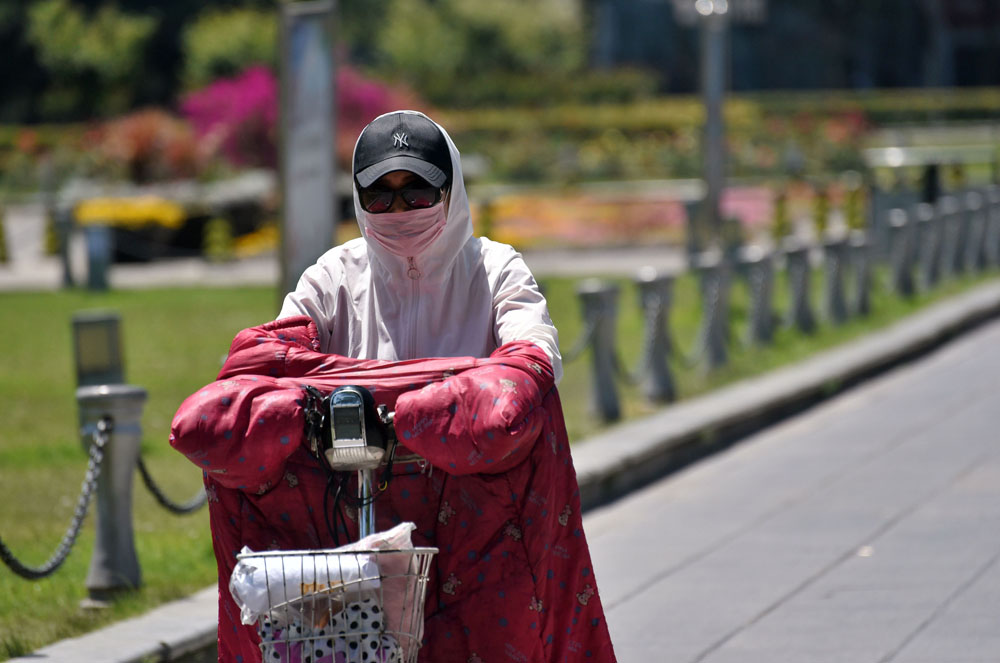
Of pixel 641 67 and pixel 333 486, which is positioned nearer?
pixel 333 486

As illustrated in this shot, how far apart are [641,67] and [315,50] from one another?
55.9 m

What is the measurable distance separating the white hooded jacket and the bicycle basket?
689 millimetres

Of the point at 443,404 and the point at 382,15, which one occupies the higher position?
the point at 382,15

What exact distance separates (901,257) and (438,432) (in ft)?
45.5

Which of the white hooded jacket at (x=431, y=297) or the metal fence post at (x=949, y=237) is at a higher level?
the white hooded jacket at (x=431, y=297)

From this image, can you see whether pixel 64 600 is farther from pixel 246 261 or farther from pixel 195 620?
pixel 246 261

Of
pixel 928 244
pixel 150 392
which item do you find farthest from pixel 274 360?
pixel 928 244

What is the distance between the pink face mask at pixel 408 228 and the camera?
3.31 meters

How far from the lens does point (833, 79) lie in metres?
64.5

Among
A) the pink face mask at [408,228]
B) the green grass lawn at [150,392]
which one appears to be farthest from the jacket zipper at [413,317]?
the green grass lawn at [150,392]

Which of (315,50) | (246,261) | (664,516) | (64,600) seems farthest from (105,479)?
(246,261)

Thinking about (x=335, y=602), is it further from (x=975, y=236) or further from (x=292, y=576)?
(x=975, y=236)

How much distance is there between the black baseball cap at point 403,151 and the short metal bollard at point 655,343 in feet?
23.3

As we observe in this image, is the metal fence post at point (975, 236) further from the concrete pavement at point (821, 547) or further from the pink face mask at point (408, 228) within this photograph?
the pink face mask at point (408, 228)
